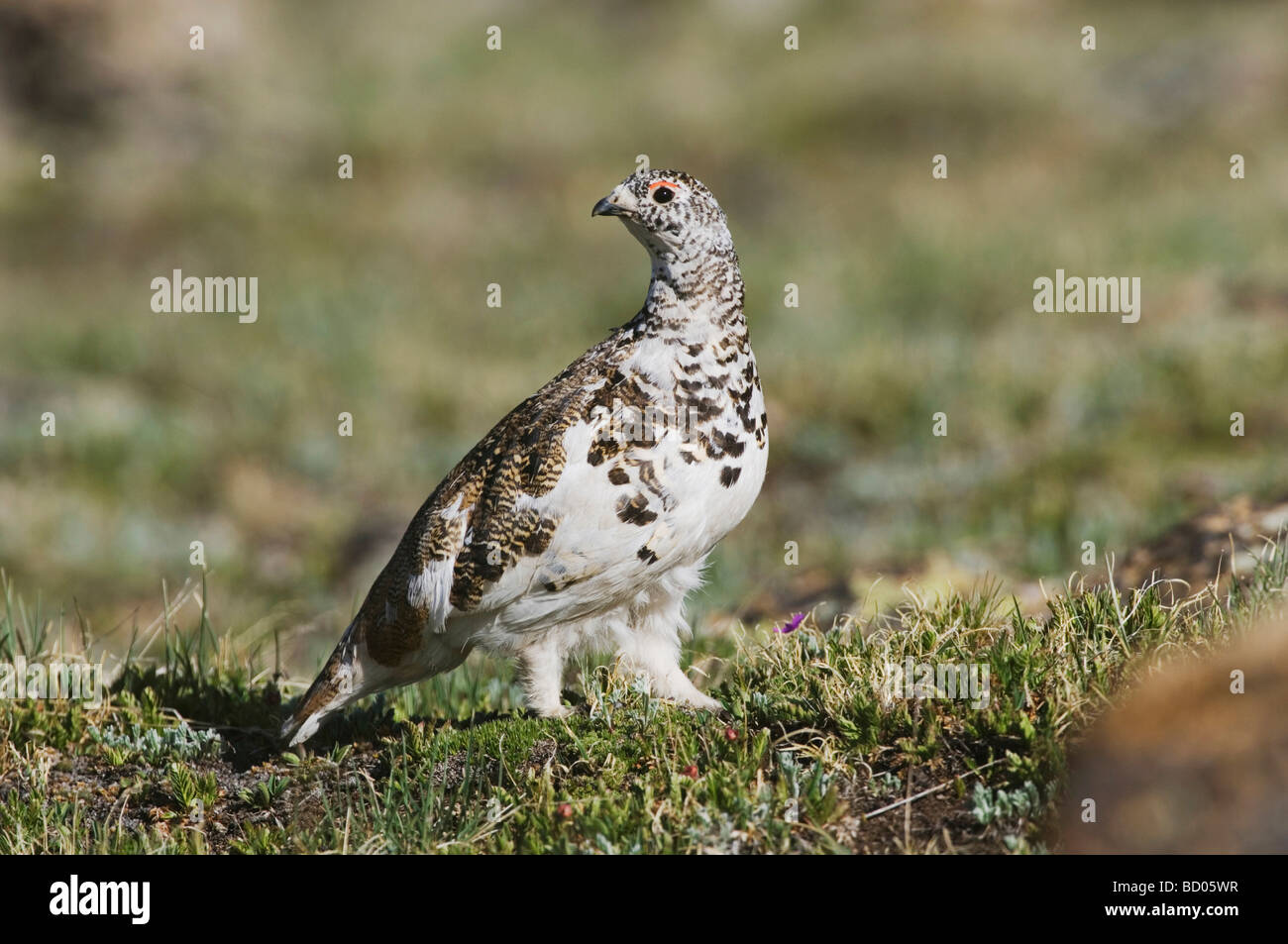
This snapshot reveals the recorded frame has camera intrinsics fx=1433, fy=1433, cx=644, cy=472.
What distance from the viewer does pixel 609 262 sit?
21.0 meters

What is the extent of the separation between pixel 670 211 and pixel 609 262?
15743 mm

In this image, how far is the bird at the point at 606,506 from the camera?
518 centimetres

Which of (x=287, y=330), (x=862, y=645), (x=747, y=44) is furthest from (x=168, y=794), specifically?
(x=747, y=44)

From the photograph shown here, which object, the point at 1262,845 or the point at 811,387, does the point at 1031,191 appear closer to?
the point at 811,387

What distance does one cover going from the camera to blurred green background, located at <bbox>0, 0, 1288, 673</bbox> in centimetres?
1147

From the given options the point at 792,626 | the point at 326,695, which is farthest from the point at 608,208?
the point at 326,695

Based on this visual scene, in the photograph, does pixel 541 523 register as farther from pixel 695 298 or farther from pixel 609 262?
pixel 609 262

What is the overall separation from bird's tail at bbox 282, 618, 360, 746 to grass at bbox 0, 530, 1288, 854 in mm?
113

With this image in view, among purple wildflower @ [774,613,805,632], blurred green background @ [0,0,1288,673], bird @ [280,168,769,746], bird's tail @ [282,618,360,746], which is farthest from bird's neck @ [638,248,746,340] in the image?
blurred green background @ [0,0,1288,673]

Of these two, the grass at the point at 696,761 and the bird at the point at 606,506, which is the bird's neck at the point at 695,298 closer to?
the bird at the point at 606,506

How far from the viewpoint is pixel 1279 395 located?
36.6 ft

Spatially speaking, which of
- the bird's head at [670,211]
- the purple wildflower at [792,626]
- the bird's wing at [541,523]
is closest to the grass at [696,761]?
the purple wildflower at [792,626]

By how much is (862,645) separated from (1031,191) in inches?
710

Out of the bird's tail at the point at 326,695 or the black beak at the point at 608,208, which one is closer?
the black beak at the point at 608,208
